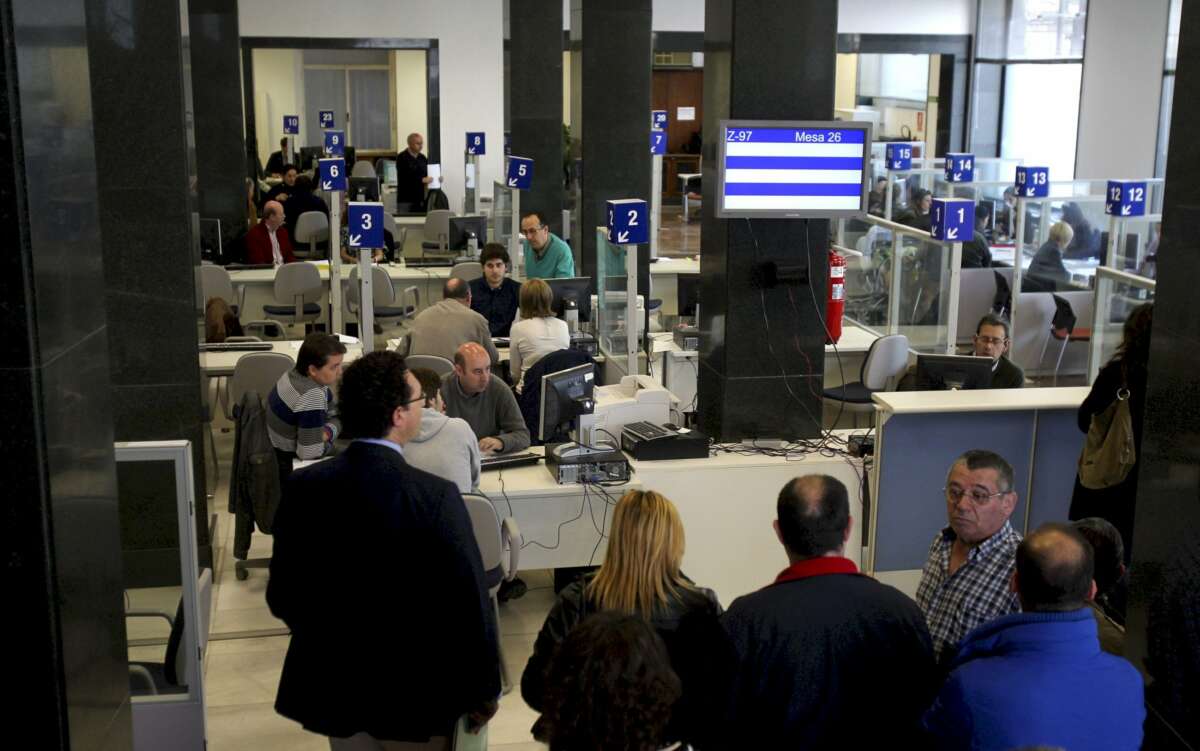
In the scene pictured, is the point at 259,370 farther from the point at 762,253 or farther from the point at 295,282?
the point at 295,282

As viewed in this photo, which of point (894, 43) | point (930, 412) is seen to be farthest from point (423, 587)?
point (894, 43)

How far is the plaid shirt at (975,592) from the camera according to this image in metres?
3.48

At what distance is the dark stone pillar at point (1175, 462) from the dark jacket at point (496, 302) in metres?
6.08

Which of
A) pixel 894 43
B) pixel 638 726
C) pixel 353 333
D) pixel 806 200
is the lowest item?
pixel 353 333

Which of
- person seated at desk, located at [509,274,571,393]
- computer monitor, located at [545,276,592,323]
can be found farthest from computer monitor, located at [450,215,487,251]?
person seated at desk, located at [509,274,571,393]

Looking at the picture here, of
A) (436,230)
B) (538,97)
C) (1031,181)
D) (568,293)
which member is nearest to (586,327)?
(568,293)

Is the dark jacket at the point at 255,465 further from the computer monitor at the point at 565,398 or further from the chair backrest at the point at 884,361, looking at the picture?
the chair backrest at the point at 884,361

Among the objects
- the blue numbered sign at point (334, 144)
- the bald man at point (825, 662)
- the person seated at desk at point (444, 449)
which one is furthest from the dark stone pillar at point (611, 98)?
the bald man at point (825, 662)

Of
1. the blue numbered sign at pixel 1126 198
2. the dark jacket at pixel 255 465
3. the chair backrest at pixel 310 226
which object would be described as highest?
the blue numbered sign at pixel 1126 198

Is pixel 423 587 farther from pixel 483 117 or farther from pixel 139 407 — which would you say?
pixel 483 117

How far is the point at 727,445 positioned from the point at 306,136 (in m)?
18.7

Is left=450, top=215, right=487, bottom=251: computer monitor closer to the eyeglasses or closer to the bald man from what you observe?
the eyeglasses

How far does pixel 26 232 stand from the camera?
102 inches

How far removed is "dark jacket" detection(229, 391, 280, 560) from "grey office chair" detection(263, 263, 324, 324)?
4.48 meters
